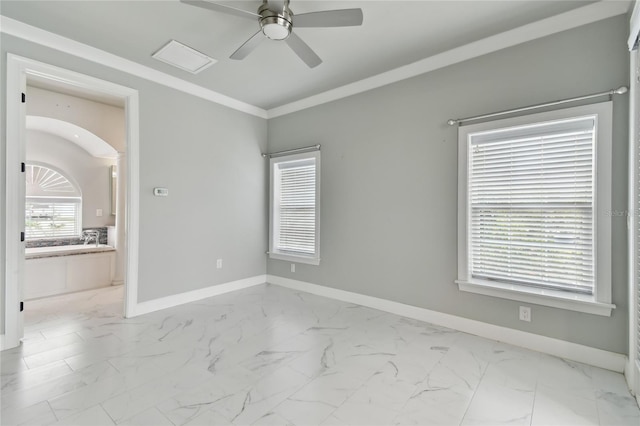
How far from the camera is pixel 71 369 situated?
2236 millimetres

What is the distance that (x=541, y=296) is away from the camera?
2.49 meters

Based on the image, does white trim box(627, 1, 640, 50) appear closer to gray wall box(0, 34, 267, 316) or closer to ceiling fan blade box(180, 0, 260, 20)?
ceiling fan blade box(180, 0, 260, 20)

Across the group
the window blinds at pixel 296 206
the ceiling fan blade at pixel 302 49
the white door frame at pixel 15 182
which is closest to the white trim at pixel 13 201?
the white door frame at pixel 15 182

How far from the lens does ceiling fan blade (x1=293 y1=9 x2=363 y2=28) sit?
2.05 meters

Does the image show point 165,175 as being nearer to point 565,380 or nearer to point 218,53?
point 218,53

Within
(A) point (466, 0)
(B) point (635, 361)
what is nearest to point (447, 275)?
(B) point (635, 361)

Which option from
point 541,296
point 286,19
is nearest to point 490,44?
point 286,19

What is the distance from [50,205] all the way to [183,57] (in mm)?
3779

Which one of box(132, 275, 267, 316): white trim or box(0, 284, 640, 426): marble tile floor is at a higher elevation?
box(132, 275, 267, 316): white trim

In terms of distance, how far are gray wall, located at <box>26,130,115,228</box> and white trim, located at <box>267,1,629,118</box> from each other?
163 inches

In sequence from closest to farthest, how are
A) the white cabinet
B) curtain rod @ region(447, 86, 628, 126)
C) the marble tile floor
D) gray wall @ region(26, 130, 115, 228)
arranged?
the marble tile floor < curtain rod @ region(447, 86, 628, 126) < the white cabinet < gray wall @ region(26, 130, 115, 228)

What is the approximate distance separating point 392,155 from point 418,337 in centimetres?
201

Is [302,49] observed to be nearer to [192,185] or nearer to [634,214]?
[192,185]

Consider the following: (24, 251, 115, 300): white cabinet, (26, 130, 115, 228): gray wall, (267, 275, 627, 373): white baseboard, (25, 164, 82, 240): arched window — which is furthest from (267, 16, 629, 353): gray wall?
(25, 164, 82, 240): arched window
